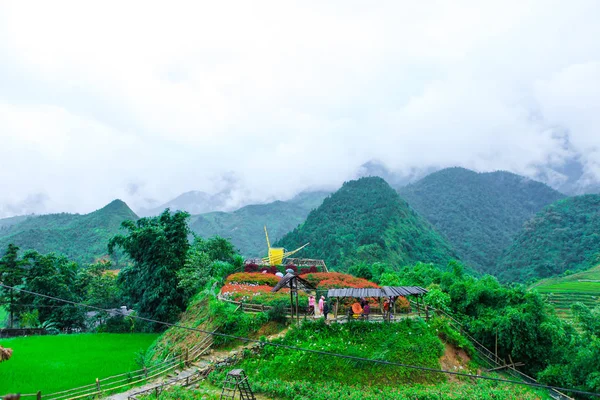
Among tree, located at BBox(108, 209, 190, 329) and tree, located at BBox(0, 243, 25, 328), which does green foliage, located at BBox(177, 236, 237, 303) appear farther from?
tree, located at BBox(0, 243, 25, 328)

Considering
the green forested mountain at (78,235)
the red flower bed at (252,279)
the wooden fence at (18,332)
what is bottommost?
the wooden fence at (18,332)

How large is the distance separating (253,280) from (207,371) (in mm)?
11923

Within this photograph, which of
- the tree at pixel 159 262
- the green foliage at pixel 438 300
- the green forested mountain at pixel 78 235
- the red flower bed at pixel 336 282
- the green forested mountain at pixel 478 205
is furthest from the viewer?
the green forested mountain at pixel 478 205

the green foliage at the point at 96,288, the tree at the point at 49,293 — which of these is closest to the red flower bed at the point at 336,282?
the green foliage at the point at 96,288

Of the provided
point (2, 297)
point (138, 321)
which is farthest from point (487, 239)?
point (2, 297)

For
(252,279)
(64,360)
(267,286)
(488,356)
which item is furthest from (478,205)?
(64,360)

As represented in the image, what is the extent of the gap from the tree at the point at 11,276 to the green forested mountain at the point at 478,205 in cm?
10244

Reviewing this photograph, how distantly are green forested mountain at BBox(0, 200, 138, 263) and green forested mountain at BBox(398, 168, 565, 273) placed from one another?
10137cm

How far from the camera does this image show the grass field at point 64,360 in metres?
16.3

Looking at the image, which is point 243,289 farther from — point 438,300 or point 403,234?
point 403,234

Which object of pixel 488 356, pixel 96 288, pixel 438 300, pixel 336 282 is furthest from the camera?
pixel 96 288

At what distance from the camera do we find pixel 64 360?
2023 centimetres

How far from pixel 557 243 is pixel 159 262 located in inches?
3608

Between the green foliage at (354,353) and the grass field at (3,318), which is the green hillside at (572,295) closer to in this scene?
the green foliage at (354,353)
